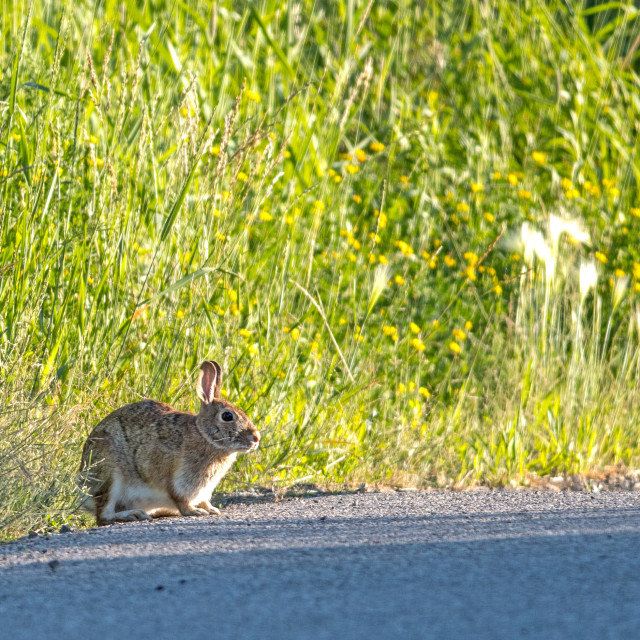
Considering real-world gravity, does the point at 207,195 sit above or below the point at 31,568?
above

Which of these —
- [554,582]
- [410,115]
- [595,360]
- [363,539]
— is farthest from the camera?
[410,115]

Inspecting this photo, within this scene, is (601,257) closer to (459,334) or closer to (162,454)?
(459,334)

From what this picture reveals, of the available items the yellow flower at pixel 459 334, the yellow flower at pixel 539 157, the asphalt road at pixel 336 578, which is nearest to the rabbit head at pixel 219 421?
the asphalt road at pixel 336 578

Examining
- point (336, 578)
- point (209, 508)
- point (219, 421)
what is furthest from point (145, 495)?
point (336, 578)

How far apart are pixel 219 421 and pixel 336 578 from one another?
5.98 feet

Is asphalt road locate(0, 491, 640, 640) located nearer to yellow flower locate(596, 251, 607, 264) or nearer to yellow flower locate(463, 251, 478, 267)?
yellow flower locate(463, 251, 478, 267)

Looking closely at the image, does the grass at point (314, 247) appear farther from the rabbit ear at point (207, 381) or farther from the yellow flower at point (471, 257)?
the rabbit ear at point (207, 381)

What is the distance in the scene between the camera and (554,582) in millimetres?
3199

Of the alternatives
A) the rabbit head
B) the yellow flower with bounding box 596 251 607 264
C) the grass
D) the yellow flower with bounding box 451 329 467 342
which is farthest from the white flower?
the rabbit head

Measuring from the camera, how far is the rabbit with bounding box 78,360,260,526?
190 inches

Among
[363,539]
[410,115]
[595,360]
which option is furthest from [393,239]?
[363,539]

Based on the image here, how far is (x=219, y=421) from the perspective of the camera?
497 cm

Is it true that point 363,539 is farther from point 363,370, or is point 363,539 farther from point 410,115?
point 410,115

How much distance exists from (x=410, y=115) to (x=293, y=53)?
1136mm
